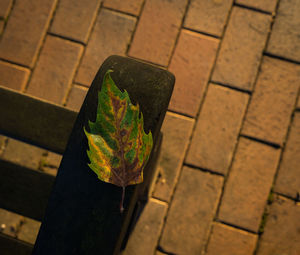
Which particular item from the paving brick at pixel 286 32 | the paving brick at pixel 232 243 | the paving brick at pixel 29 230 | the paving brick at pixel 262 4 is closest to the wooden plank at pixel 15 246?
the paving brick at pixel 29 230

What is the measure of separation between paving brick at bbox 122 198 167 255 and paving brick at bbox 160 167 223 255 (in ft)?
0.20

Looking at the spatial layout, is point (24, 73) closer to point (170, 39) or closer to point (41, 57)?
point (41, 57)

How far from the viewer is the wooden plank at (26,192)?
1.37 metres

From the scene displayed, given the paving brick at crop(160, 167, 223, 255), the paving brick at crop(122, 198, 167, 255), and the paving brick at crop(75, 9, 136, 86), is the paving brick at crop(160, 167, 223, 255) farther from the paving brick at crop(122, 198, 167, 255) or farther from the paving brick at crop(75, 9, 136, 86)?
the paving brick at crop(75, 9, 136, 86)

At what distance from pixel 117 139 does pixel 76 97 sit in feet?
4.83

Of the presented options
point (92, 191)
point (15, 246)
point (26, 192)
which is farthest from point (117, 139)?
point (15, 246)

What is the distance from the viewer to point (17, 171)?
55.5 inches

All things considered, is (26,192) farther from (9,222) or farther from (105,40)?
(105,40)

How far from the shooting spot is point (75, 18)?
2520 mm

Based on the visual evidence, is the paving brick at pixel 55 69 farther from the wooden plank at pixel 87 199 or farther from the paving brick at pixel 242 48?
the wooden plank at pixel 87 199

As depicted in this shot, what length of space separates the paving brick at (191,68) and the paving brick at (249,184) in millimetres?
518

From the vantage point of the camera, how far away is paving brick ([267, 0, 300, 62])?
94.5 inches

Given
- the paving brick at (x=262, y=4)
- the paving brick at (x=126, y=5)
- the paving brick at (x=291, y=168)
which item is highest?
the paving brick at (x=262, y=4)

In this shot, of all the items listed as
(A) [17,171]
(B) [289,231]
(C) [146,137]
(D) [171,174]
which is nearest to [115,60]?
(C) [146,137]
